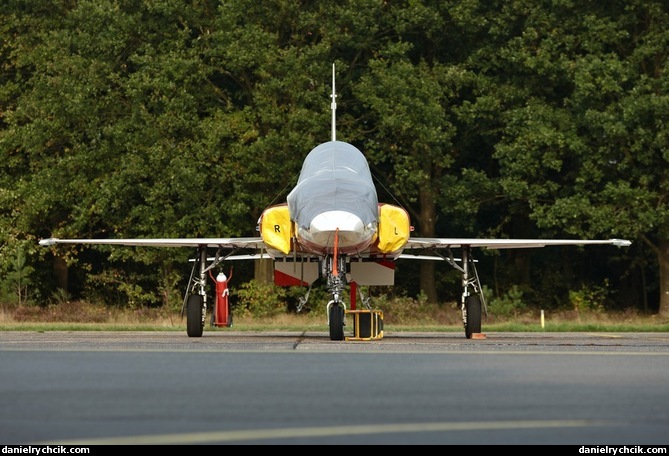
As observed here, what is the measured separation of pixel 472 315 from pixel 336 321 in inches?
172

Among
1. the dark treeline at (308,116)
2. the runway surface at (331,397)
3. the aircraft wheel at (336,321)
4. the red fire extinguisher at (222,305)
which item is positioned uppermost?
the dark treeline at (308,116)

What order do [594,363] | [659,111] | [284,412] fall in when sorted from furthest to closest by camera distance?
[659,111]
[594,363]
[284,412]

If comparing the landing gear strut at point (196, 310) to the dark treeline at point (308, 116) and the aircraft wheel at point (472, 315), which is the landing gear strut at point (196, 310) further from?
the dark treeline at point (308, 116)

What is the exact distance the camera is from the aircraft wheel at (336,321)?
22234mm

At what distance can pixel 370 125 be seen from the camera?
47.6 metres

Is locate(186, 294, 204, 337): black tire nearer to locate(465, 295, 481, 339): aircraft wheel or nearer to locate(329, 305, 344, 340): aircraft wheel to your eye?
locate(329, 305, 344, 340): aircraft wheel

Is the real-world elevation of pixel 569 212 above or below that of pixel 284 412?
above

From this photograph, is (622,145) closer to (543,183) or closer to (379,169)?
(543,183)

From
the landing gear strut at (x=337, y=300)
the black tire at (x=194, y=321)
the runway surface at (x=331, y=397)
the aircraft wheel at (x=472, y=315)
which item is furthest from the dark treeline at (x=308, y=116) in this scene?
the runway surface at (x=331, y=397)

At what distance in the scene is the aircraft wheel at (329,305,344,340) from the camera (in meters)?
22.2

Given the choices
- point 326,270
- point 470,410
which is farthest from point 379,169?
point 470,410

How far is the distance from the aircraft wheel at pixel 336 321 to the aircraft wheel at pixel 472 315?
13.7ft
